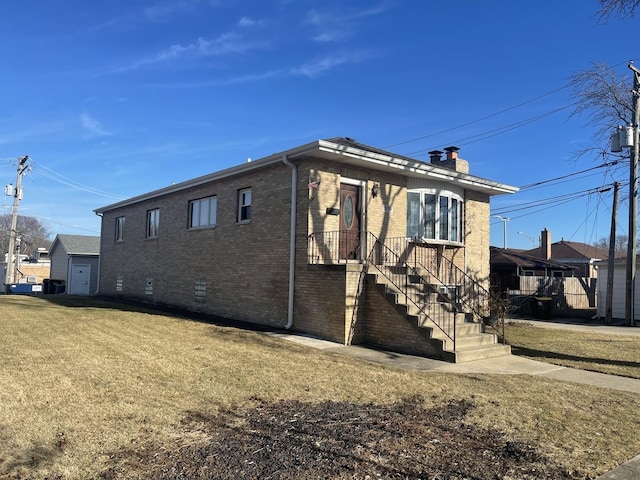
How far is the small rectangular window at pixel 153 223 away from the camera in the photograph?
19772 mm

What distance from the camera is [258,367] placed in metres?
7.79

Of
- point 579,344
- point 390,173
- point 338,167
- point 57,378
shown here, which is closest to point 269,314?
point 338,167

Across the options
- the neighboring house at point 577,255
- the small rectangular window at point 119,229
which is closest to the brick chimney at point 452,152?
the small rectangular window at point 119,229

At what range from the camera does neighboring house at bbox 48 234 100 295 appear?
105 ft

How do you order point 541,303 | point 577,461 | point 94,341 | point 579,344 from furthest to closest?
1. point 541,303
2. point 579,344
3. point 94,341
4. point 577,461

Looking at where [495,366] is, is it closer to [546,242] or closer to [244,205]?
[244,205]

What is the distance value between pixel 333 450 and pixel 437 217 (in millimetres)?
11257

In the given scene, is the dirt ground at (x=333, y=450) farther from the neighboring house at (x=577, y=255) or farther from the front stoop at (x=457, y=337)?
the neighboring house at (x=577, y=255)

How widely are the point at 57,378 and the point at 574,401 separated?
6.89 meters

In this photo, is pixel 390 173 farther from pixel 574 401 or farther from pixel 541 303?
pixel 541 303

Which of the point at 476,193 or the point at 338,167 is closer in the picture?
the point at 338,167

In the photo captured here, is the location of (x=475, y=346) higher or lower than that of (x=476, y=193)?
lower

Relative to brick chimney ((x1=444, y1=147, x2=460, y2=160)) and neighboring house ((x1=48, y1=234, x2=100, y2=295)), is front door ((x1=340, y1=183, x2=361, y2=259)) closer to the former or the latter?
brick chimney ((x1=444, y1=147, x2=460, y2=160))

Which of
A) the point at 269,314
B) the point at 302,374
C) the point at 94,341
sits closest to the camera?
the point at 302,374
